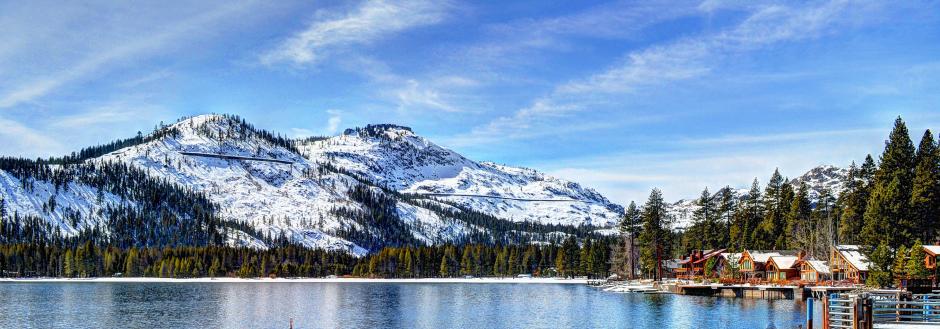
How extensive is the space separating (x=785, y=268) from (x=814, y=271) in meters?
8.33

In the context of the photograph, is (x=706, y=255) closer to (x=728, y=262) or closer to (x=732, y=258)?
(x=728, y=262)

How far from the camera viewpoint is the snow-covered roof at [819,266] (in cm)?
13512

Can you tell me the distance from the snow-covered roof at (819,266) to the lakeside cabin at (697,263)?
28306 mm

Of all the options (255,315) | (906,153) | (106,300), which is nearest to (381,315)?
(255,315)

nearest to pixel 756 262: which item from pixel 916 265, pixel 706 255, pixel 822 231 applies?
pixel 822 231

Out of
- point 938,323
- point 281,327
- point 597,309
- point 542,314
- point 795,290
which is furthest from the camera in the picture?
point 795,290

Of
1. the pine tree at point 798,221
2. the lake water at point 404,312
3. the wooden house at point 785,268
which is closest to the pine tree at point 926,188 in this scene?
the lake water at point 404,312

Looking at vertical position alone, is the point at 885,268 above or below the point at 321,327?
above

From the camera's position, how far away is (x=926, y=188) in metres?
112

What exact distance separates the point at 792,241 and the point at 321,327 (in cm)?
10806

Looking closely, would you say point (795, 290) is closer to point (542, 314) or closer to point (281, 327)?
point (542, 314)

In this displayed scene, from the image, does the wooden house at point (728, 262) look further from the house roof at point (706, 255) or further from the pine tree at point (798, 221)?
the pine tree at point (798, 221)

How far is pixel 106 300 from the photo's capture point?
132 metres

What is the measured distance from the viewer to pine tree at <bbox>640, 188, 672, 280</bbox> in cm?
17688
